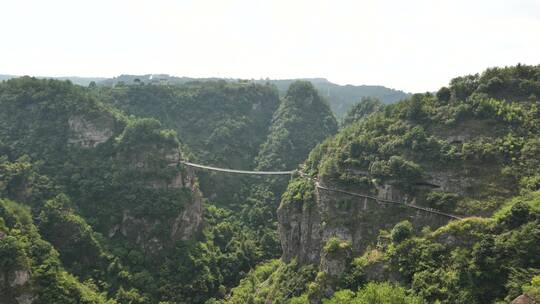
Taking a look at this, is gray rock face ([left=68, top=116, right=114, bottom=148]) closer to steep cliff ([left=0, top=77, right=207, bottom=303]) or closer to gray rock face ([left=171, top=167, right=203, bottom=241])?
steep cliff ([left=0, top=77, right=207, bottom=303])

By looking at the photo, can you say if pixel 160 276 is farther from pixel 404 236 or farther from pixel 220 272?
pixel 404 236

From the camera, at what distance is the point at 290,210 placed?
67.1 metres

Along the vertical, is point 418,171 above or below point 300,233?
above

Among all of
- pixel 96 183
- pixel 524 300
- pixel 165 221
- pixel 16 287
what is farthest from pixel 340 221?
pixel 96 183

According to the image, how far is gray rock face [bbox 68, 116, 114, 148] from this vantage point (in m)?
80.0

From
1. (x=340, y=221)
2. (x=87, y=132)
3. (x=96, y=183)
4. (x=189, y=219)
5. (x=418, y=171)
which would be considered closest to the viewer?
(x=418, y=171)

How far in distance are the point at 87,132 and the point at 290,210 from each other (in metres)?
43.9

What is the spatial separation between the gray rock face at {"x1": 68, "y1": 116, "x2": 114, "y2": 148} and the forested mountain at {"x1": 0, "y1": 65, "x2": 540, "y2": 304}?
0.36 meters

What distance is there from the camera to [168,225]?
75312mm

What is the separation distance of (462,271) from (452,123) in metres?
23.6

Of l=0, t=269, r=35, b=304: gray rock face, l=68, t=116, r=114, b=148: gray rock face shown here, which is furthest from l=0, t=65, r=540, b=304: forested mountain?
l=68, t=116, r=114, b=148: gray rock face

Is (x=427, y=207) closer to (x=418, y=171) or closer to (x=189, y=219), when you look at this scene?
(x=418, y=171)

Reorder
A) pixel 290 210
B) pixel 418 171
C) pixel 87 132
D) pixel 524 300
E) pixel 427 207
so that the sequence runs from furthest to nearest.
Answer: pixel 87 132
pixel 290 210
pixel 418 171
pixel 427 207
pixel 524 300

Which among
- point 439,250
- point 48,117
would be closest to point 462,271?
point 439,250
